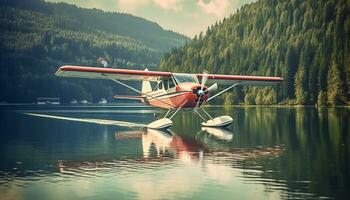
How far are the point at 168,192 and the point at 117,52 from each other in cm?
18733

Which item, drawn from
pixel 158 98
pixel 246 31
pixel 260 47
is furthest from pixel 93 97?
pixel 158 98

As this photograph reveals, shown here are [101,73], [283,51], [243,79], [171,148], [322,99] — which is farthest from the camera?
[283,51]

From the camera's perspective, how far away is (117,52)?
193 metres

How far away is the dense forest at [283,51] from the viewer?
6762 centimetres

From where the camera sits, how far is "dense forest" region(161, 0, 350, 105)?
222 feet

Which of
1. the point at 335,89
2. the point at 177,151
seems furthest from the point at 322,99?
the point at 177,151

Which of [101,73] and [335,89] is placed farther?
[335,89]

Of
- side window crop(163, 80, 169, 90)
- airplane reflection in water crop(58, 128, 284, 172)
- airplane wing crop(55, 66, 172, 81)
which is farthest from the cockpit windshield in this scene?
airplane reflection in water crop(58, 128, 284, 172)

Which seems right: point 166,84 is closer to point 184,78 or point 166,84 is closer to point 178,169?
point 184,78

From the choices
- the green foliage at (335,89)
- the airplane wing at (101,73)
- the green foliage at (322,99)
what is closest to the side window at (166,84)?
the airplane wing at (101,73)

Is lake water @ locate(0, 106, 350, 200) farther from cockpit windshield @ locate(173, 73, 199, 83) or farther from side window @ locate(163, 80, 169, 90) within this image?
side window @ locate(163, 80, 169, 90)

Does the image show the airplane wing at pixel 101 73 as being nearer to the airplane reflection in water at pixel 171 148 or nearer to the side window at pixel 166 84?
the side window at pixel 166 84

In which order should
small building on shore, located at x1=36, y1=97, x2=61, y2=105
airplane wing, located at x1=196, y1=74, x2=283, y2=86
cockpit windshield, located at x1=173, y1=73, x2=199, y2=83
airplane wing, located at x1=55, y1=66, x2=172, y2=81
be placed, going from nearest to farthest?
airplane wing, located at x1=55, y1=66, x2=172, y2=81, cockpit windshield, located at x1=173, y1=73, x2=199, y2=83, airplane wing, located at x1=196, y1=74, x2=283, y2=86, small building on shore, located at x1=36, y1=97, x2=61, y2=105

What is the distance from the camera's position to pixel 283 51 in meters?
81.6
